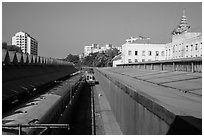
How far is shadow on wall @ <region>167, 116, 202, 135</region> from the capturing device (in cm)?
350

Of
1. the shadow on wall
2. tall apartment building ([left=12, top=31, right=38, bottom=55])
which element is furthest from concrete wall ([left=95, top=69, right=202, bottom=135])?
tall apartment building ([left=12, top=31, right=38, bottom=55])

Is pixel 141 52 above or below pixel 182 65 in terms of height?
above

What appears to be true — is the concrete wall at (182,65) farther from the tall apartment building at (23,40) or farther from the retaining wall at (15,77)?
the tall apartment building at (23,40)

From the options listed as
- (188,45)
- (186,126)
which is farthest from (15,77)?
(188,45)

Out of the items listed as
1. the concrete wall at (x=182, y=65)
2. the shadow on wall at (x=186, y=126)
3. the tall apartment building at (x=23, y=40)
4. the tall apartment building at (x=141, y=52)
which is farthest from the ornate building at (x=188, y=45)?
the tall apartment building at (x=23, y=40)

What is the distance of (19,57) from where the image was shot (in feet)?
88.5

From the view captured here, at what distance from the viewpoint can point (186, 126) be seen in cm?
379

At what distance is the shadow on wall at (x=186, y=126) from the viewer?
350 cm

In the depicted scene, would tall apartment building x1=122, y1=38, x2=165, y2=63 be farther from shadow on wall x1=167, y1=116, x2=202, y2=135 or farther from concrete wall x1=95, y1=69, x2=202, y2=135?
shadow on wall x1=167, y1=116, x2=202, y2=135

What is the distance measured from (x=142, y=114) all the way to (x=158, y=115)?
1.78m

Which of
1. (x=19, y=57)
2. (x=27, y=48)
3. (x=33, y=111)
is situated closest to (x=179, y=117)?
(x=33, y=111)

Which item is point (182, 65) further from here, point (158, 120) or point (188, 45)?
point (188, 45)

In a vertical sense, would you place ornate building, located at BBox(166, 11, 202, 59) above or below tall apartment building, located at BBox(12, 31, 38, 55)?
below

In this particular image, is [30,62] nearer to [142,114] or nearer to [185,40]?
[185,40]
